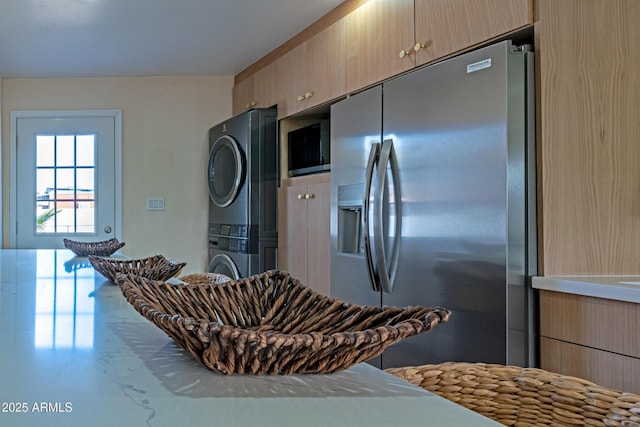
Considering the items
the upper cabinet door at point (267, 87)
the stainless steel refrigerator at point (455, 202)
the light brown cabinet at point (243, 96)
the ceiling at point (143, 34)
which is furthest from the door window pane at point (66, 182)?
the stainless steel refrigerator at point (455, 202)

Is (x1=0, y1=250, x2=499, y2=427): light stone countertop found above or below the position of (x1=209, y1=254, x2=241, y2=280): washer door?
above

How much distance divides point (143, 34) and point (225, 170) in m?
1.14

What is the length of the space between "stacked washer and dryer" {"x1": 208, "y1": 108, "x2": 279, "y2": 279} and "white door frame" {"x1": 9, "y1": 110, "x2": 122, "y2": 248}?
1.17m

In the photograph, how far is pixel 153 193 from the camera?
466 centimetres

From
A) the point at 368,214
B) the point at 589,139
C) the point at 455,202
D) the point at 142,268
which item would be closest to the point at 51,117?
the point at 368,214

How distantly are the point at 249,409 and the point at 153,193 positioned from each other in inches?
175

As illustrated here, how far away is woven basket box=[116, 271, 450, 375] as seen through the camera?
0.51m

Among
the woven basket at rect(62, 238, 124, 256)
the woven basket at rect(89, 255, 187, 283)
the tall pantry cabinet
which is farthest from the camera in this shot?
the woven basket at rect(62, 238, 124, 256)

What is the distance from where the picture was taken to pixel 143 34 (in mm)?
3494

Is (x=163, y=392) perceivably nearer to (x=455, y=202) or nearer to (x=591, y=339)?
(x=591, y=339)

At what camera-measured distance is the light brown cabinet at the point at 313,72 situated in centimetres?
299

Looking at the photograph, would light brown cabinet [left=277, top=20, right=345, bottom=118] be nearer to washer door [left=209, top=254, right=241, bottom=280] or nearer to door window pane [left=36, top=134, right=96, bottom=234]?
washer door [left=209, top=254, right=241, bottom=280]

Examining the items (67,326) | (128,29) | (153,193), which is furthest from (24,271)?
(153,193)

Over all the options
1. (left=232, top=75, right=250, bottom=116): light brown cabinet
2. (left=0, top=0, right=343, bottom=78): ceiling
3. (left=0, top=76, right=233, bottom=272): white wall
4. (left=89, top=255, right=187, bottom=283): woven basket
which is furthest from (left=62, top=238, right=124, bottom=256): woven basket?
(left=0, top=76, right=233, bottom=272): white wall
